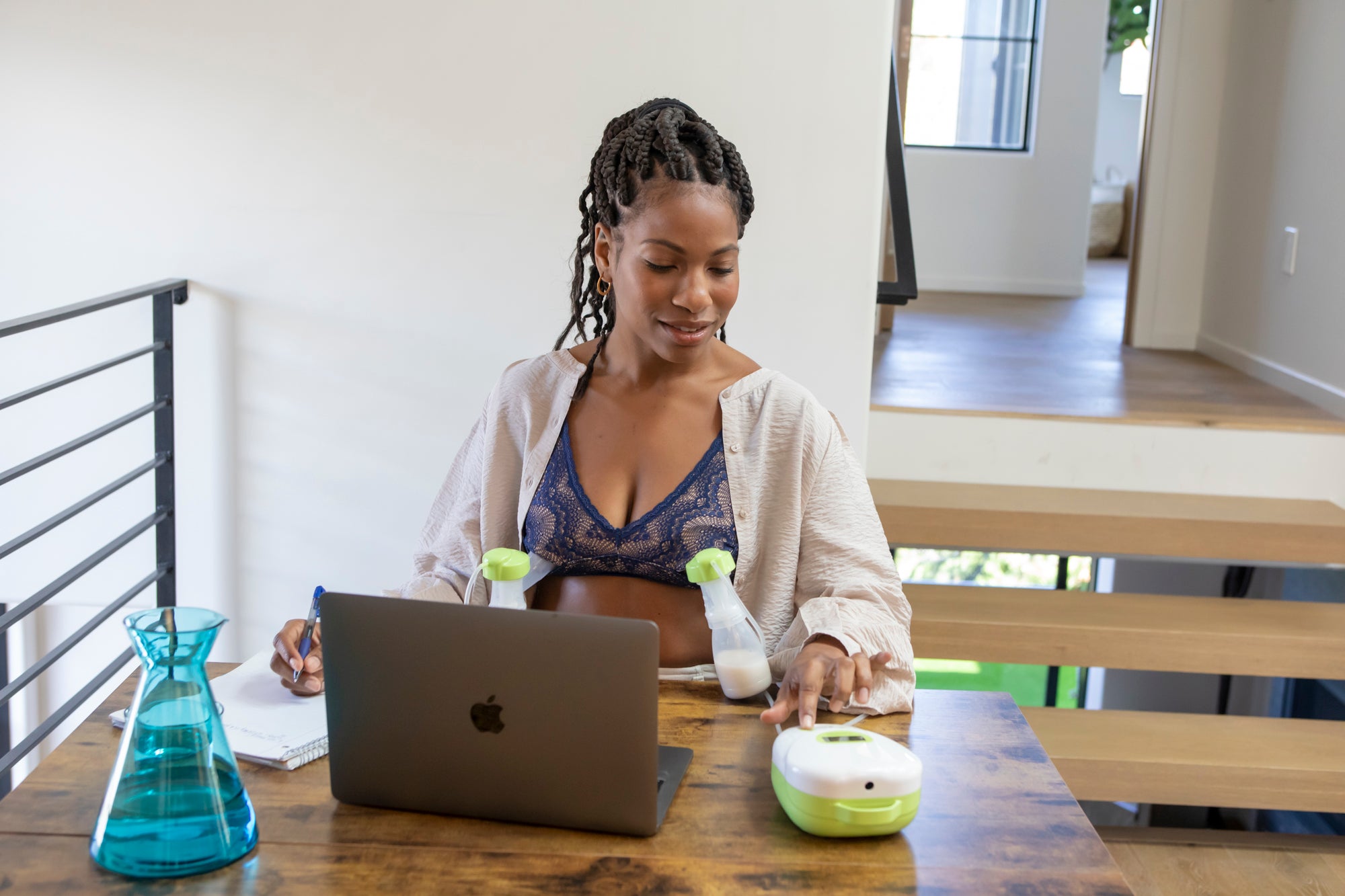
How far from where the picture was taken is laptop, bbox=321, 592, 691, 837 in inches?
33.7

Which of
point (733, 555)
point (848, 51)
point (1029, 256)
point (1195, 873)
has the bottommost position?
point (1195, 873)

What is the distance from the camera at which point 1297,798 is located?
2.23 m

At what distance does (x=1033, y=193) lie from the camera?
18.6 feet

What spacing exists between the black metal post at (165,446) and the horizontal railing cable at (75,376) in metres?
0.03

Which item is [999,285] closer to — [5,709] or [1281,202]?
[1281,202]

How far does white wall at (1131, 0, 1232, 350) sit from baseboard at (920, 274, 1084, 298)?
1557mm

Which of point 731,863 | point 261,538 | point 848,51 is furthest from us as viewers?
point 261,538

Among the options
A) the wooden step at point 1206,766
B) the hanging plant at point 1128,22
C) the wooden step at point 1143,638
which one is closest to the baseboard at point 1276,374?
the wooden step at point 1143,638

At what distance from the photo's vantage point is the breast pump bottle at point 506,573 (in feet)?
3.58

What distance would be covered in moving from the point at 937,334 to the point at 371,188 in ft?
8.50

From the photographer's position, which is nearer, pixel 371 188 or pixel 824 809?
pixel 824 809

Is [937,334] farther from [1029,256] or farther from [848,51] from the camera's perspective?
[848,51]

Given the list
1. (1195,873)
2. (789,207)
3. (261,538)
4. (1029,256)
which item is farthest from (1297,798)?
(1029,256)

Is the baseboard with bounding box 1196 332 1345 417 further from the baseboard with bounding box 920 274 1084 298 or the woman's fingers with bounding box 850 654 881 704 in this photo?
the woman's fingers with bounding box 850 654 881 704
